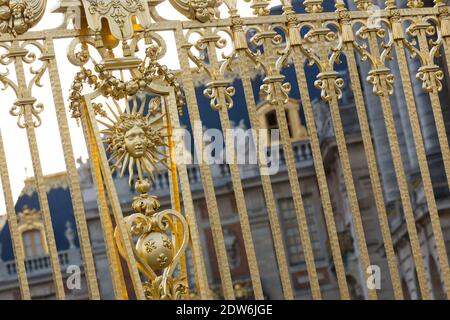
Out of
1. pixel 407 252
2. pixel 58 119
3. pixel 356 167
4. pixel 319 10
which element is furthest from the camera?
pixel 356 167

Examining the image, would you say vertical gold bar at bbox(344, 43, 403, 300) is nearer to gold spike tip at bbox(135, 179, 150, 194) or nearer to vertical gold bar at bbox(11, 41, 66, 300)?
gold spike tip at bbox(135, 179, 150, 194)

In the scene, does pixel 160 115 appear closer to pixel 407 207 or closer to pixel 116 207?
pixel 116 207

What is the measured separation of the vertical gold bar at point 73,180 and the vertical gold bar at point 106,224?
0.10 meters

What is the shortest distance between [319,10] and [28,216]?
1040 inches

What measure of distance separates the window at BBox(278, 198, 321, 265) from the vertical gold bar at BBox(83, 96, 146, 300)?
24662 millimetres

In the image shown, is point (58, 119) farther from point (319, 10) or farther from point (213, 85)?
point (319, 10)

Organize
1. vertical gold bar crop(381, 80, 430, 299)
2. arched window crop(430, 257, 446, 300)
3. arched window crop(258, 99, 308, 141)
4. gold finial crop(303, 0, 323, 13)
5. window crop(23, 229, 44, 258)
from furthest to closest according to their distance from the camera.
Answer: window crop(23, 229, 44, 258) < arched window crop(258, 99, 308, 141) < arched window crop(430, 257, 446, 300) < gold finial crop(303, 0, 323, 13) < vertical gold bar crop(381, 80, 430, 299)

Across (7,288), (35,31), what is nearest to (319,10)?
(35,31)

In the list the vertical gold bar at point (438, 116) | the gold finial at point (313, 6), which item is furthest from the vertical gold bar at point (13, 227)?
the vertical gold bar at point (438, 116)

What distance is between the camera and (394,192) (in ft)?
73.8

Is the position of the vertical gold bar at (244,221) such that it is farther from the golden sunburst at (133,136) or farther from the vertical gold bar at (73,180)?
the vertical gold bar at (73,180)

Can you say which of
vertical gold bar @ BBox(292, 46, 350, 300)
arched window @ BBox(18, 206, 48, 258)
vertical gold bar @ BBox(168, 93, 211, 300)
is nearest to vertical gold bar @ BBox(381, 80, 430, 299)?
vertical gold bar @ BBox(292, 46, 350, 300)

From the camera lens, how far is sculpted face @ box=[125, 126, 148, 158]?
7.64m

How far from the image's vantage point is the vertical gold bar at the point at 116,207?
7.45 metres
